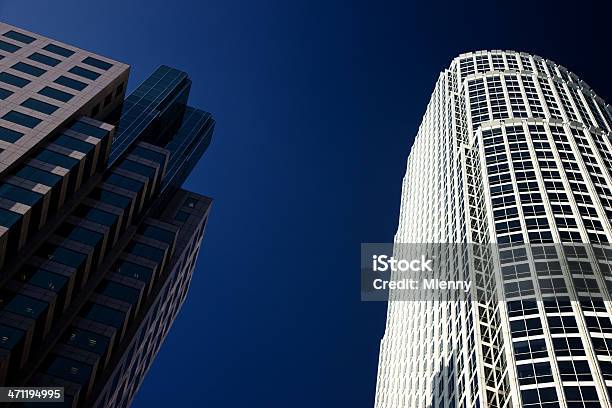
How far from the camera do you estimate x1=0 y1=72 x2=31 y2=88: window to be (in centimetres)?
7282

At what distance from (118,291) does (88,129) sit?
→ 61.6ft

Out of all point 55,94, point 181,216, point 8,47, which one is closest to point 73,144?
point 55,94

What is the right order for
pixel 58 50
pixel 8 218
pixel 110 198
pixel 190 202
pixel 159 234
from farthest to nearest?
pixel 190 202
pixel 58 50
pixel 159 234
pixel 110 198
pixel 8 218

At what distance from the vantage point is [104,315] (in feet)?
217

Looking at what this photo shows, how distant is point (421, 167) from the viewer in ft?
454

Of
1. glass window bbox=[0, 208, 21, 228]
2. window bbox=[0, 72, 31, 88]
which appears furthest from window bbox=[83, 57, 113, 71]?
glass window bbox=[0, 208, 21, 228]

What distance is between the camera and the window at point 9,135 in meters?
64.9

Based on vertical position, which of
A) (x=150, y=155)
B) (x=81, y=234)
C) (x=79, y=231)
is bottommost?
(x=81, y=234)

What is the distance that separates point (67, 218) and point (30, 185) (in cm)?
741

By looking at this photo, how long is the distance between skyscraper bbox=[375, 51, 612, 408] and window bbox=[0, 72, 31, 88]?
58245 mm

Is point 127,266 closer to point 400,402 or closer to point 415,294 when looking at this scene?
point 400,402

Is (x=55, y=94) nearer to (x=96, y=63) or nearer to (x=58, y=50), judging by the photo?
(x=96, y=63)

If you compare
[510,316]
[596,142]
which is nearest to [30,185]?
[510,316]

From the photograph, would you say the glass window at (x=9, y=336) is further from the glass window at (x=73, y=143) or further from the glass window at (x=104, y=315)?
the glass window at (x=73, y=143)
